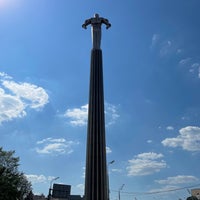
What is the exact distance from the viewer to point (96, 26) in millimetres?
50875

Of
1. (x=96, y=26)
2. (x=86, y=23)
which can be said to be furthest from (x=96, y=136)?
(x=86, y=23)

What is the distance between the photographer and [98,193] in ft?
120

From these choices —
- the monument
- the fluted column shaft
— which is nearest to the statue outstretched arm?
the monument

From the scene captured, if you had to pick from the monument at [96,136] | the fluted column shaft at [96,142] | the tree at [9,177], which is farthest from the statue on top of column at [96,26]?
the tree at [9,177]

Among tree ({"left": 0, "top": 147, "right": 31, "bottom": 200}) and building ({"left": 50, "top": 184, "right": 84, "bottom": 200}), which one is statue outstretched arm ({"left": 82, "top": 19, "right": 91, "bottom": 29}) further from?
building ({"left": 50, "top": 184, "right": 84, "bottom": 200})

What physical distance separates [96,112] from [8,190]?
57.9 feet

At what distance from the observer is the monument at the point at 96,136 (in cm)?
3722

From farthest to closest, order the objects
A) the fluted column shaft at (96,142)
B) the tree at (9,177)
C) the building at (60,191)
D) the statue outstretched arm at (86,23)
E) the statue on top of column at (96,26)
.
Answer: the statue outstretched arm at (86,23)
the statue on top of column at (96,26)
the building at (60,191)
the tree at (9,177)
the fluted column shaft at (96,142)

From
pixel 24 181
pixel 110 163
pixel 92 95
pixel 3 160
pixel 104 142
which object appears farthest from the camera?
pixel 24 181

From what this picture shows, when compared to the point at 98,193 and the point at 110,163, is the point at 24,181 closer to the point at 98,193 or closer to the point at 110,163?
the point at 110,163

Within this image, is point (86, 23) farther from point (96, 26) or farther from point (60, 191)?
point (60, 191)

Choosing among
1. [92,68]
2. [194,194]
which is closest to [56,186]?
[92,68]

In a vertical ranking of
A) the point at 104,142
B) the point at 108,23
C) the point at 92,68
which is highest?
the point at 108,23

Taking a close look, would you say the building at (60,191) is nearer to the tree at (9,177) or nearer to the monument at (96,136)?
the tree at (9,177)
